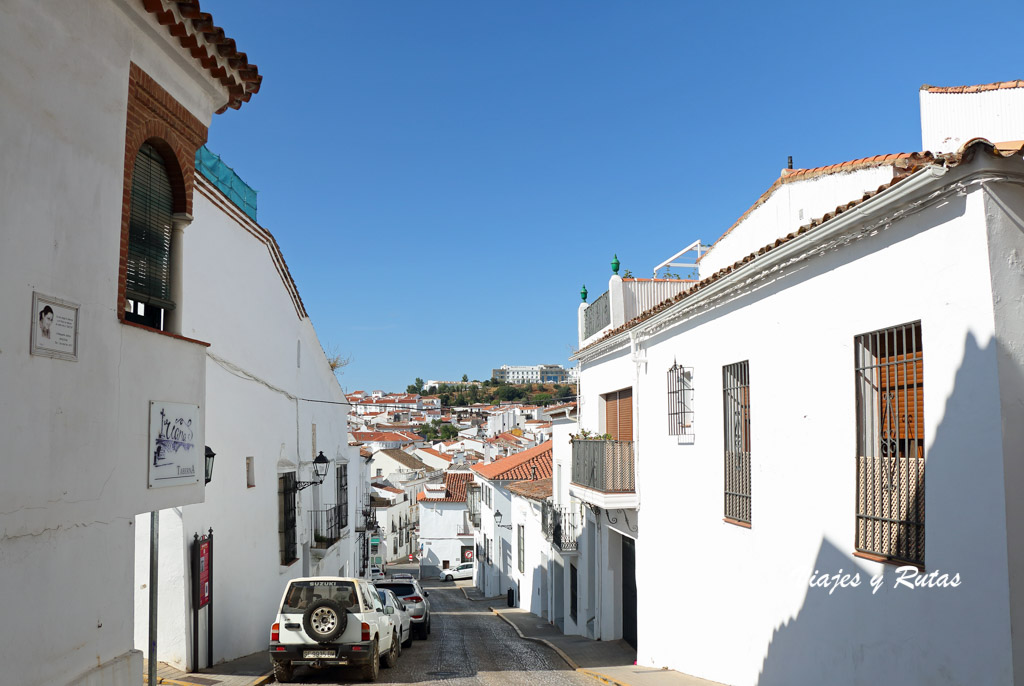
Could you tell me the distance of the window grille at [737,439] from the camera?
30.6ft

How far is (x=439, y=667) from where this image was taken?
1378 cm

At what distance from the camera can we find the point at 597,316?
17281 millimetres

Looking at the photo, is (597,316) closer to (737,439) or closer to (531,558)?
(737,439)

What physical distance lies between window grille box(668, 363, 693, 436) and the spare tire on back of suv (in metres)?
5.54

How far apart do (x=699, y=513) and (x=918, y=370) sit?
4996mm

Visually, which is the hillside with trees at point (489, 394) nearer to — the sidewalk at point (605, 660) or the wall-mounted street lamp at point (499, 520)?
the wall-mounted street lamp at point (499, 520)

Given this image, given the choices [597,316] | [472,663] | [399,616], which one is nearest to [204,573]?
[399,616]

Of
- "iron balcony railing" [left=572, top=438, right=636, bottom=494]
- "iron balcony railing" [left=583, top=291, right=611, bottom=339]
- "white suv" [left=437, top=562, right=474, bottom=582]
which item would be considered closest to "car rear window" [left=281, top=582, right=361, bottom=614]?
"iron balcony railing" [left=572, top=438, right=636, bottom=494]

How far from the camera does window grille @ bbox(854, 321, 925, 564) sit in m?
6.20

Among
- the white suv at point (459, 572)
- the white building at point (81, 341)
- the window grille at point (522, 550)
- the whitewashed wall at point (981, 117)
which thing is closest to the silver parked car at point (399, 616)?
the white building at point (81, 341)

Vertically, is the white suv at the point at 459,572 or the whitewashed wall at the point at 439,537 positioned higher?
the whitewashed wall at the point at 439,537

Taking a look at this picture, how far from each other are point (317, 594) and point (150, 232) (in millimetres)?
6702

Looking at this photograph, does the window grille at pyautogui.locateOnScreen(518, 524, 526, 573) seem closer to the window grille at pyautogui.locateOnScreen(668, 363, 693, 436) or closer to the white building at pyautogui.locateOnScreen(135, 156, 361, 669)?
the white building at pyautogui.locateOnScreen(135, 156, 361, 669)

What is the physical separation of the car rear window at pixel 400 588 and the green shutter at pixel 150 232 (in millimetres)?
13802
